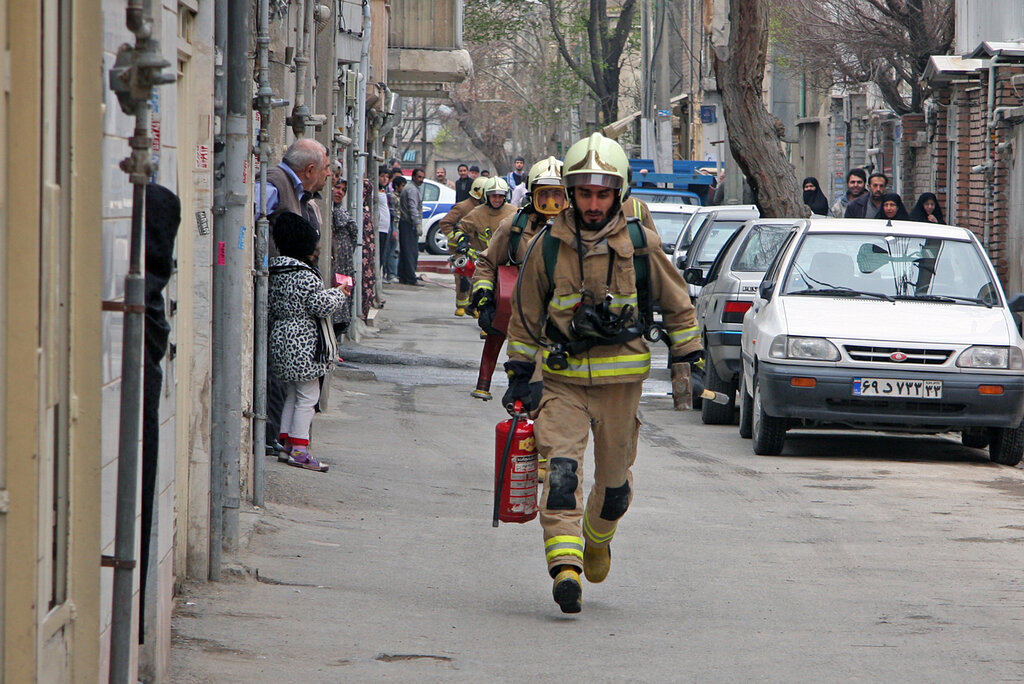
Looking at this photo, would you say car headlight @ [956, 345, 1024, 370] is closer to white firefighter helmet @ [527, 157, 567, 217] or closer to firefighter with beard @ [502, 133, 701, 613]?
white firefighter helmet @ [527, 157, 567, 217]

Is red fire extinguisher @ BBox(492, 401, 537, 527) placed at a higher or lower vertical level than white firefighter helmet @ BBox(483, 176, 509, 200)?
lower

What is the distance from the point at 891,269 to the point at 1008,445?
1486mm

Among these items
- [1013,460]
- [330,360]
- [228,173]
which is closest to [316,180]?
[330,360]

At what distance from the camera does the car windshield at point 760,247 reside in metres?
13.2

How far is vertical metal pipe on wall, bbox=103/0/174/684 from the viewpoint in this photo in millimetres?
3379

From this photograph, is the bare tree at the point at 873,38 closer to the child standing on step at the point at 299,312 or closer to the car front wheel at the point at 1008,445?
the car front wheel at the point at 1008,445

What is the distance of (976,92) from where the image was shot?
21.7m

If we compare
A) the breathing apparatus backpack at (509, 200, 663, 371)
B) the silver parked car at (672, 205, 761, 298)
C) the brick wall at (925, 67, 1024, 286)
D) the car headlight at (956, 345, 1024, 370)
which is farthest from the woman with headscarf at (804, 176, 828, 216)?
the breathing apparatus backpack at (509, 200, 663, 371)

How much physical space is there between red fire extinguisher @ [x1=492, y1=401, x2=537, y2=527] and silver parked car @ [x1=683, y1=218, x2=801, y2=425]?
5.84m

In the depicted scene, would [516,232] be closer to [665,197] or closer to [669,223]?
[669,223]

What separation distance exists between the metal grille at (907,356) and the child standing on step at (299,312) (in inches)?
141

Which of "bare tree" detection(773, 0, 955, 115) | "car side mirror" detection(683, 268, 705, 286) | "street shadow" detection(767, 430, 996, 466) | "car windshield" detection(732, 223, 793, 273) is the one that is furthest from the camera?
"bare tree" detection(773, 0, 955, 115)

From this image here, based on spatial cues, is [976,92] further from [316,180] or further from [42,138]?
[42,138]

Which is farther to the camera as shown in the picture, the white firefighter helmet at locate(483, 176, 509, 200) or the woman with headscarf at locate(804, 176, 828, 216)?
the woman with headscarf at locate(804, 176, 828, 216)
